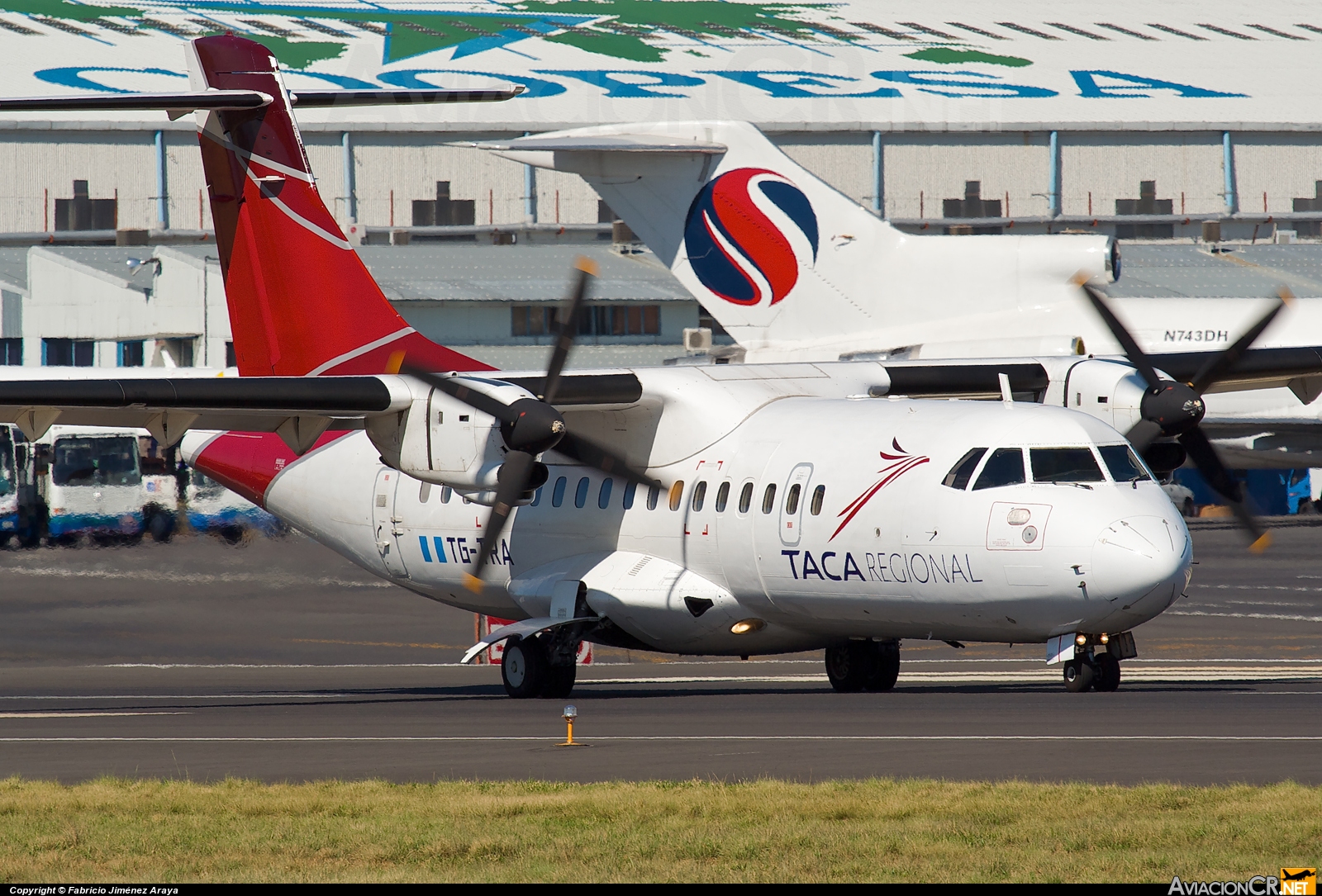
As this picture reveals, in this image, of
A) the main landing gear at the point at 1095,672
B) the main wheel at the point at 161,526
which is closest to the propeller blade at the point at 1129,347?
the main landing gear at the point at 1095,672

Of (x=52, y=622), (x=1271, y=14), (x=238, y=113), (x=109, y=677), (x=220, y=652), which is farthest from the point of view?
(x=1271, y=14)

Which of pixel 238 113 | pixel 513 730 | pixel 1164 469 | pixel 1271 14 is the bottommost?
pixel 513 730

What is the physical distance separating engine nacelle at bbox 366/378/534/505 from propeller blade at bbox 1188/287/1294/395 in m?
7.63

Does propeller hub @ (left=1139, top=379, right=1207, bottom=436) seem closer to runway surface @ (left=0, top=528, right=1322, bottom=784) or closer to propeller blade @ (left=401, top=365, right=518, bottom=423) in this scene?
runway surface @ (left=0, top=528, right=1322, bottom=784)

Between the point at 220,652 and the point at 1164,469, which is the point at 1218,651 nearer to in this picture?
the point at 1164,469

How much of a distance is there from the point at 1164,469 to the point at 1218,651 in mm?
6377

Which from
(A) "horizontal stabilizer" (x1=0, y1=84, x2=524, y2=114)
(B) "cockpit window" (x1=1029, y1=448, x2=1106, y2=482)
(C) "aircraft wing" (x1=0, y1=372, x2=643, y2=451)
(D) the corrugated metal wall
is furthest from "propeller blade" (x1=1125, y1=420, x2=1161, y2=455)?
(D) the corrugated metal wall

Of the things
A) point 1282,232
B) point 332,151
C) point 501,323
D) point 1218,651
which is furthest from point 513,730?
point 1282,232

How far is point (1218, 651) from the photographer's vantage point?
25516 millimetres

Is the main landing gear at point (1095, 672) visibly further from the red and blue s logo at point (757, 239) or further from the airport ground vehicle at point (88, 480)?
the airport ground vehicle at point (88, 480)

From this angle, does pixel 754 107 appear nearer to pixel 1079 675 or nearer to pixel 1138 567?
pixel 1079 675

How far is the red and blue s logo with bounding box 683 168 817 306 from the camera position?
32.2 metres

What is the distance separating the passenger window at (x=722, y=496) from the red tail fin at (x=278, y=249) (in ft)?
15.9

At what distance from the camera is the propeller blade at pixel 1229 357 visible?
20.2 m
